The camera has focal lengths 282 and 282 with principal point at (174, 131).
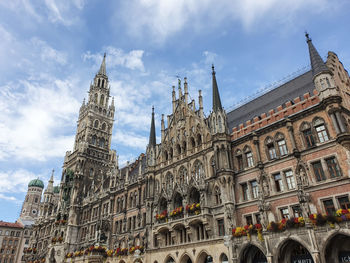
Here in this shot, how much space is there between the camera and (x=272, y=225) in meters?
24.3

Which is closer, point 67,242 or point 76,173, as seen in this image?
point 67,242

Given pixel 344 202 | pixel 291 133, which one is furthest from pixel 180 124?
pixel 344 202

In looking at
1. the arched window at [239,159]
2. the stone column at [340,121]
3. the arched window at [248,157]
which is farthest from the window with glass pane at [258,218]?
the stone column at [340,121]

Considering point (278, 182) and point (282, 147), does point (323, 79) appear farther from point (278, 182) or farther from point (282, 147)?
point (278, 182)

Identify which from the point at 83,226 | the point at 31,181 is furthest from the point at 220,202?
the point at 31,181

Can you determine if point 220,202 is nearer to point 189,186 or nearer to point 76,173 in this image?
point 189,186

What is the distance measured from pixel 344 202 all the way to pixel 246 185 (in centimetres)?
947

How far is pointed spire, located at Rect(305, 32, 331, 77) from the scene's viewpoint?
26.9 metres

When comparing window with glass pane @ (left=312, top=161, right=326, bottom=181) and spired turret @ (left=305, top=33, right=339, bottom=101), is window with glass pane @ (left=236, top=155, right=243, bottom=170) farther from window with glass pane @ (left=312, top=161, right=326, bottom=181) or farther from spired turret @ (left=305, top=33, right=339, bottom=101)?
spired turret @ (left=305, top=33, right=339, bottom=101)

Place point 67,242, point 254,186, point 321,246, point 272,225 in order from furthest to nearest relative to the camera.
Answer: point 67,242 → point 254,186 → point 272,225 → point 321,246

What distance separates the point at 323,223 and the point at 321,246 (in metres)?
1.70

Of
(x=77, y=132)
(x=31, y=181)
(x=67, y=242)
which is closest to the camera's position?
(x=67, y=242)

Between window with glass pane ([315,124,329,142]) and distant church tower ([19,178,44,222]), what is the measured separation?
12665cm

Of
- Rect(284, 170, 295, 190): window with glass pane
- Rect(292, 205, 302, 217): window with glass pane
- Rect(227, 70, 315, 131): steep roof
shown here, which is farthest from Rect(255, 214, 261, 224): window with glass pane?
Rect(227, 70, 315, 131): steep roof
